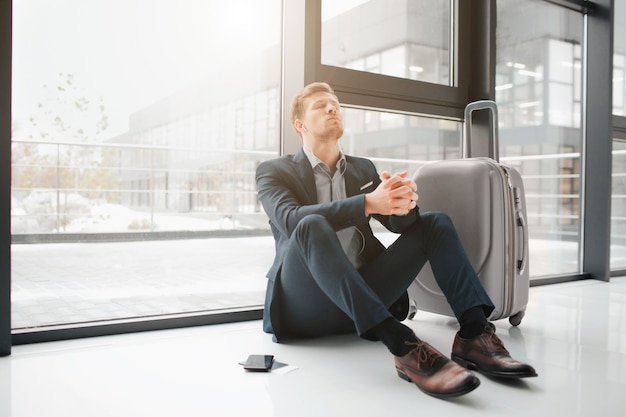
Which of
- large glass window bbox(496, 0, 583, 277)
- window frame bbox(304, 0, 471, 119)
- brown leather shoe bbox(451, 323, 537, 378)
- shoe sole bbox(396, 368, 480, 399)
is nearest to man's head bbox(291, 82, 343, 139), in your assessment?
window frame bbox(304, 0, 471, 119)

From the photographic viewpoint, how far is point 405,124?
2.88m

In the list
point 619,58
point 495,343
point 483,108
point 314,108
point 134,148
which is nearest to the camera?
point 495,343

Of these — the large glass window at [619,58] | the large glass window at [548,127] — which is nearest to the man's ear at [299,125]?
the large glass window at [548,127]

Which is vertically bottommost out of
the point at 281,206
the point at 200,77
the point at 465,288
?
the point at 465,288

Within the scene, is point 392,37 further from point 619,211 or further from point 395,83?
point 619,211

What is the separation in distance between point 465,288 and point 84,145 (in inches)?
73.5

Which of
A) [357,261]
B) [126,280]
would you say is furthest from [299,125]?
[126,280]

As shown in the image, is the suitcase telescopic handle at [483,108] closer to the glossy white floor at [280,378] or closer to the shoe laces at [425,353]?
the glossy white floor at [280,378]

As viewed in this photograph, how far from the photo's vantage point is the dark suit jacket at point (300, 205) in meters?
1.57

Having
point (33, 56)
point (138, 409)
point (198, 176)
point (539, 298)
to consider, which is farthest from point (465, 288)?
point (198, 176)

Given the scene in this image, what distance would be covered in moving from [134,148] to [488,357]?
2.16 m

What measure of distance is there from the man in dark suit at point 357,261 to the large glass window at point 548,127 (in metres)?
1.68

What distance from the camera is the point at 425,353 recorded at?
1.33 meters

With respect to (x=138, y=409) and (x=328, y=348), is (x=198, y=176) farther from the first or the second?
(x=138, y=409)
